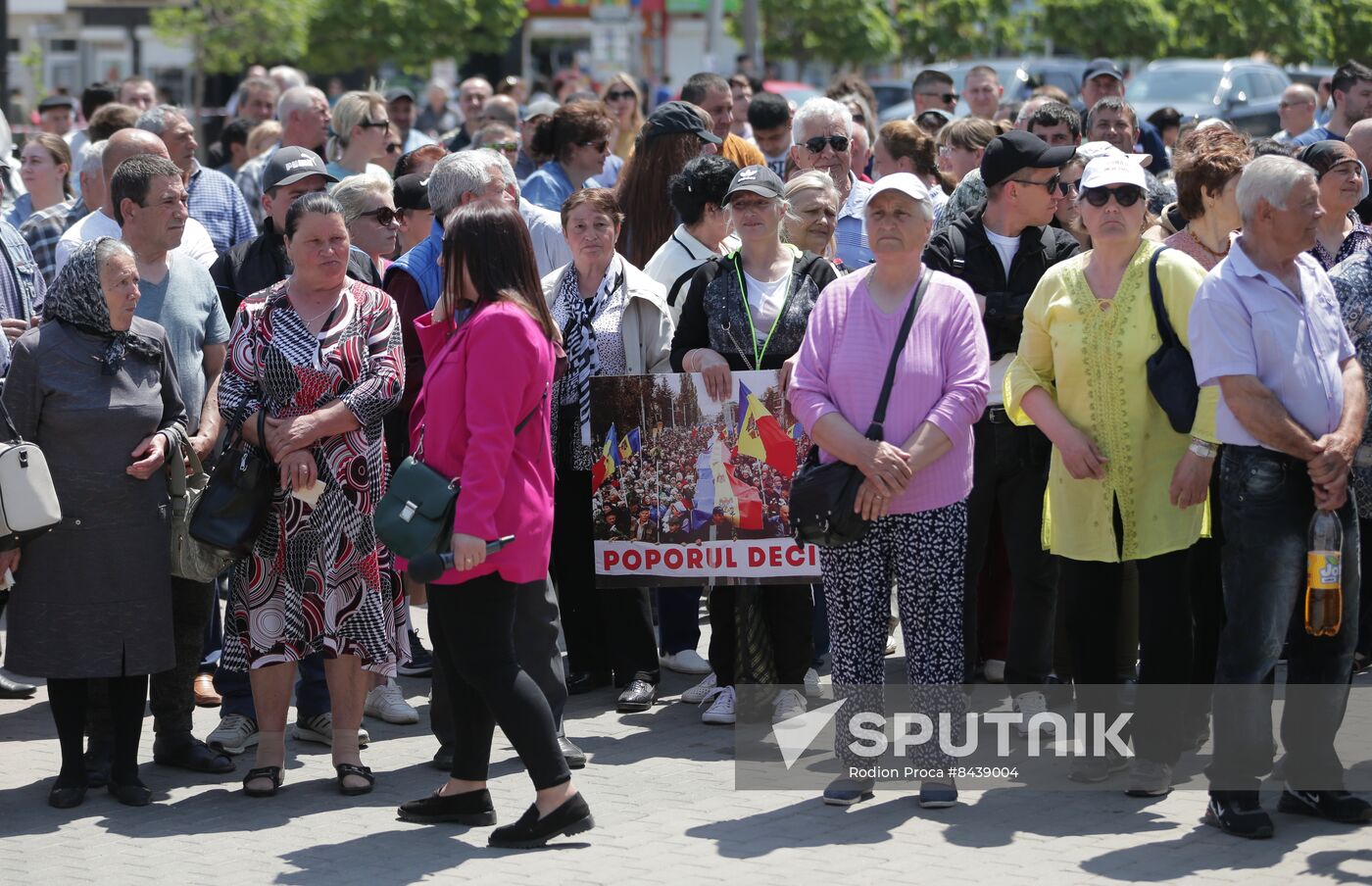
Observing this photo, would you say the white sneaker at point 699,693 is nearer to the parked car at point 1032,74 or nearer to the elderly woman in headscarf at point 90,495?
the elderly woman in headscarf at point 90,495

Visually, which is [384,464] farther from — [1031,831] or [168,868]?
[1031,831]

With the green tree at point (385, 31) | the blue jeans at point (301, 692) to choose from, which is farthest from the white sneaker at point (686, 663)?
the green tree at point (385, 31)

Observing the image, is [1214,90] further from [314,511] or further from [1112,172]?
[314,511]

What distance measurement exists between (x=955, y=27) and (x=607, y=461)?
3661 cm

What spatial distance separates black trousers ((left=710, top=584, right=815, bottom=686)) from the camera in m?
7.28

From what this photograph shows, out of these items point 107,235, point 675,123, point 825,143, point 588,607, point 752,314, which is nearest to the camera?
point 752,314

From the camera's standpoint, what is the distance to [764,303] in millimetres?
7141

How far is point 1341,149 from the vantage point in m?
7.07

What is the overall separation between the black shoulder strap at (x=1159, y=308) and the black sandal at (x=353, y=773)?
3.19 metres

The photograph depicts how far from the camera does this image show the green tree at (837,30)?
136 feet

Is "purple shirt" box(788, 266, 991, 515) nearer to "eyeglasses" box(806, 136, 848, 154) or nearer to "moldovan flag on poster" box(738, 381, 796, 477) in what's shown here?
"moldovan flag on poster" box(738, 381, 796, 477)

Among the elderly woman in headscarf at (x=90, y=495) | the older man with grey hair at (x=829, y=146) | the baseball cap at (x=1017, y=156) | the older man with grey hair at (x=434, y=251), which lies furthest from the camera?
the older man with grey hair at (x=829, y=146)

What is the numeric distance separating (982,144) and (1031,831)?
497 centimetres

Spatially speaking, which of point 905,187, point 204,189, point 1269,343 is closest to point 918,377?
point 905,187
